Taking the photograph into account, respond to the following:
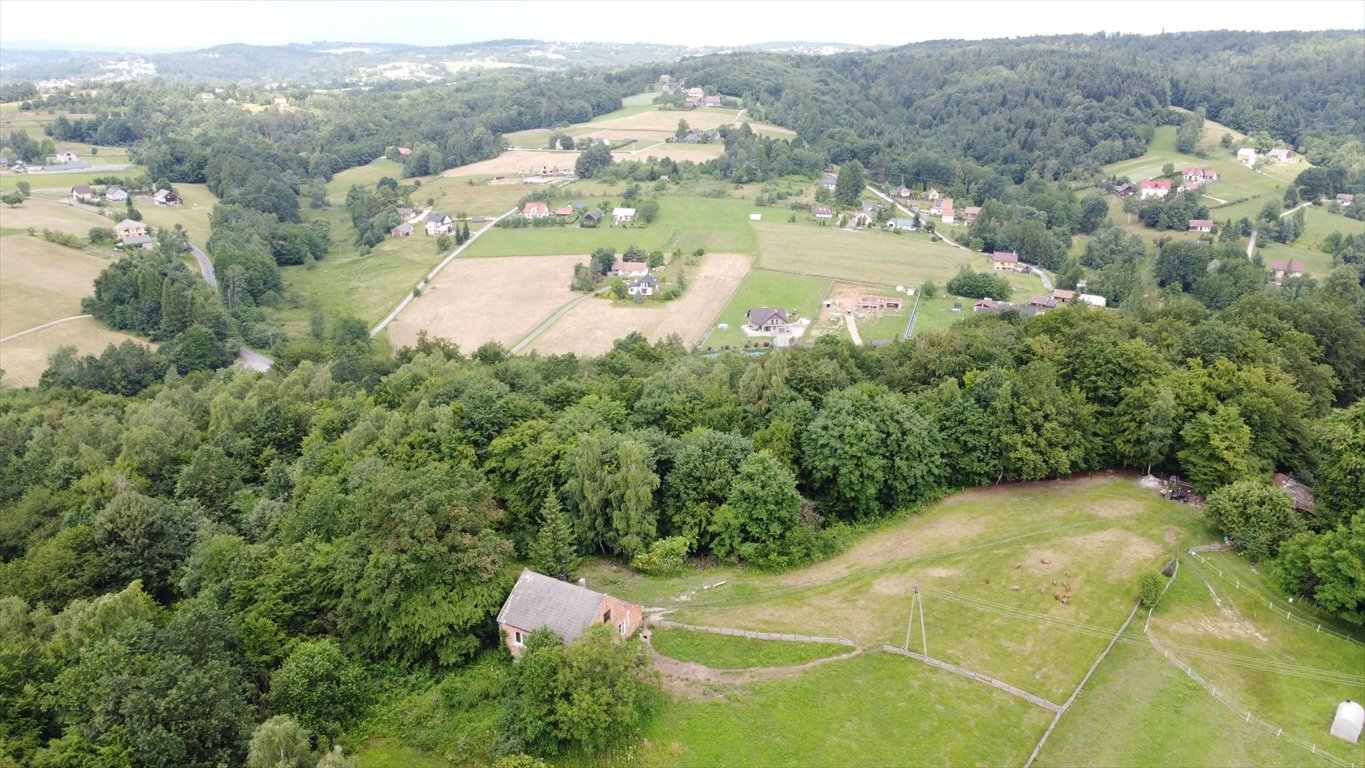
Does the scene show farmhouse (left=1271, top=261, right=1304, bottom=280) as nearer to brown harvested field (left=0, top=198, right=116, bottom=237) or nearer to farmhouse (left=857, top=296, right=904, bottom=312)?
farmhouse (left=857, top=296, right=904, bottom=312)

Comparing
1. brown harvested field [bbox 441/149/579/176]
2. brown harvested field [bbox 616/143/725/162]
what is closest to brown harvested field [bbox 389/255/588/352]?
brown harvested field [bbox 441/149/579/176]

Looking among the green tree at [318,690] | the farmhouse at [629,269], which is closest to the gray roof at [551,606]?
the green tree at [318,690]

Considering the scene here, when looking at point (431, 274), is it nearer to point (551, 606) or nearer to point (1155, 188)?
point (551, 606)

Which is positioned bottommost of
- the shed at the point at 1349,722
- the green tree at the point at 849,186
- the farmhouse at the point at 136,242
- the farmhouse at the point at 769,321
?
the farmhouse at the point at 769,321

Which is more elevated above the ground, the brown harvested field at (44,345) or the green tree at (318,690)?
the green tree at (318,690)

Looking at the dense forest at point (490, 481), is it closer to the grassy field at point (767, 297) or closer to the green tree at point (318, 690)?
the green tree at point (318, 690)
